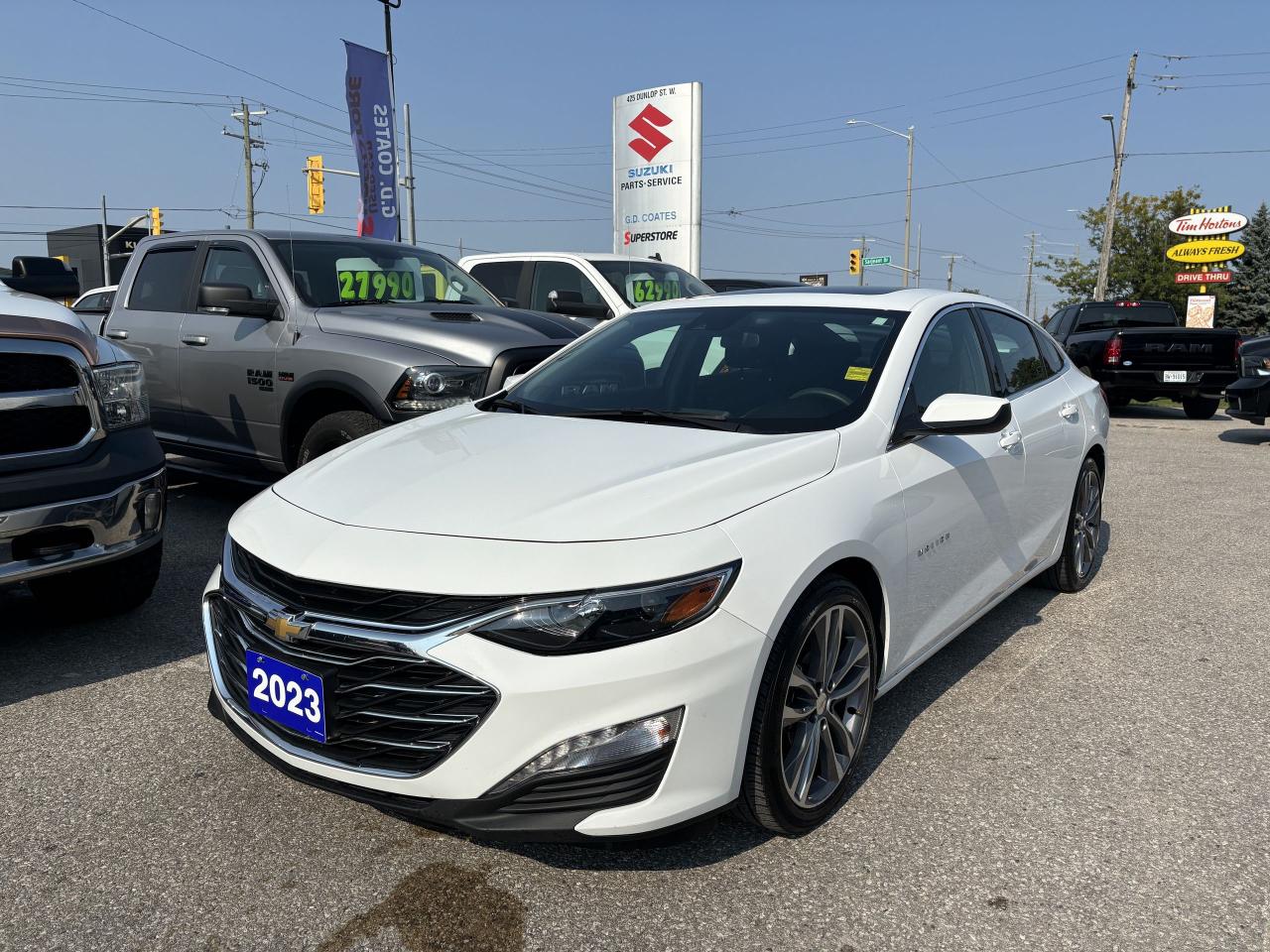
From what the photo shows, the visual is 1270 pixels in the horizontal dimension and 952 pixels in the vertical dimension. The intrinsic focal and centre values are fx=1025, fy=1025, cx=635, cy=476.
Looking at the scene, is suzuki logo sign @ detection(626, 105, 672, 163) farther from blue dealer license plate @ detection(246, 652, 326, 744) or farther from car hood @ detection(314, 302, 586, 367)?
blue dealer license plate @ detection(246, 652, 326, 744)

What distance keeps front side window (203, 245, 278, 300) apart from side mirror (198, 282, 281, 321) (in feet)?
0.44

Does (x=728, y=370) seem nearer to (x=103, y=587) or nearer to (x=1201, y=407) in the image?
(x=103, y=587)

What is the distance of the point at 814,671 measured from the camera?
9.41 ft

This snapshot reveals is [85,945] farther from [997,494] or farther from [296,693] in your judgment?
[997,494]

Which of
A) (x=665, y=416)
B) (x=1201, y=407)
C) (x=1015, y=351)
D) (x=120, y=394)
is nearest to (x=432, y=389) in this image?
(x=120, y=394)

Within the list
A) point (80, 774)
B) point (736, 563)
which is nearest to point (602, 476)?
point (736, 563)

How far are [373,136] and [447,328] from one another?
13884 mm

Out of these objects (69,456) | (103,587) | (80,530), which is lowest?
(103,587)

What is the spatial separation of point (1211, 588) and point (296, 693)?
4.98m

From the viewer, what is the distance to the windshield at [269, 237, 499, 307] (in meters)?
6.63

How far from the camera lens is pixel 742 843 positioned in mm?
2875

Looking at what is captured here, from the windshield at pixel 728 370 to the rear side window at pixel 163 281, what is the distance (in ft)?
13.2

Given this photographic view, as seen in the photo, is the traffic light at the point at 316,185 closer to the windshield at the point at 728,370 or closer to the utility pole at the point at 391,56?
the utility pole at the point at 391,56

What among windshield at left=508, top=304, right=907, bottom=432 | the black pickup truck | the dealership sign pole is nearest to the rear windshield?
the black pickup truck
